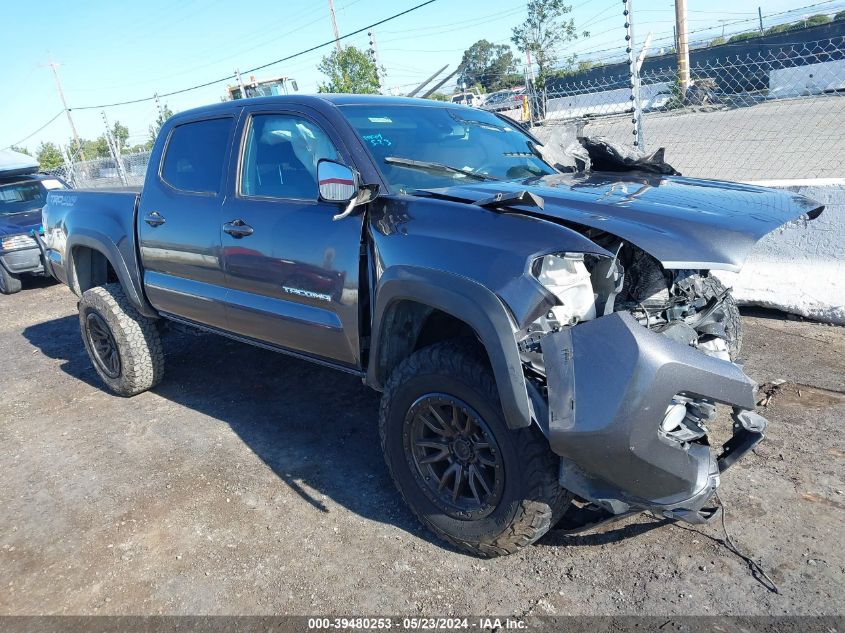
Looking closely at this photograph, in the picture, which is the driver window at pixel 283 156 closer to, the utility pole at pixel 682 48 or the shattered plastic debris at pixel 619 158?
the shattered plastic debris at pixel 619 158

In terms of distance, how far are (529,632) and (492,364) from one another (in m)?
1.01

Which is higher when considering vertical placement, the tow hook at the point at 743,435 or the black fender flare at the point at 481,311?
the black fender flare at the point at 481,311

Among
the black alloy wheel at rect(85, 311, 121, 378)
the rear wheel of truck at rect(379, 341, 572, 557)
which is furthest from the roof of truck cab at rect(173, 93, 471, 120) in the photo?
the black alloy wheel at rect(85, 311, 121, 378)

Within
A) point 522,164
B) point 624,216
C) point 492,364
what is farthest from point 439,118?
point 492,364

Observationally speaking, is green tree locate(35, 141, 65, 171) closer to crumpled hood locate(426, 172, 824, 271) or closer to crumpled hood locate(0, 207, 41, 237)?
crumpled hood locate(0, 207, 41, 237)

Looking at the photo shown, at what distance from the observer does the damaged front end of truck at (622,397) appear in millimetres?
2186

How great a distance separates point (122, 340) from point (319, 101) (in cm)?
256

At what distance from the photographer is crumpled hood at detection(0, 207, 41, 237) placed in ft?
33.3

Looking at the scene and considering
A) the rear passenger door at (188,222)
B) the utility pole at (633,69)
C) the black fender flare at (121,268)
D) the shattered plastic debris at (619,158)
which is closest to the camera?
the shattered plastic debris at (619,158)

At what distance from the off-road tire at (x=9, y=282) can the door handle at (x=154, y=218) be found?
721 cm

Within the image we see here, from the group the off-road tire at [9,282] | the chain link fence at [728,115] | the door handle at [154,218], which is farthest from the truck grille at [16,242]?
the chain link fence at [728,115]

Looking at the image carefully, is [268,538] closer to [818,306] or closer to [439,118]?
[439,118]

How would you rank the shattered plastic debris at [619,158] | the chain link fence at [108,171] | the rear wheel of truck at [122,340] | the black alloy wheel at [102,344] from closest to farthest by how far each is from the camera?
the shattered plastic debris at [619,158]
the rear wheel of truck at [122,340]
the black alloy wheel at [102,344]
the chain link fence at [108,171]

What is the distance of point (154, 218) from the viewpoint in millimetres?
4367
